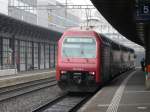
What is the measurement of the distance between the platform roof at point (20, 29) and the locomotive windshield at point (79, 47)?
1393cm

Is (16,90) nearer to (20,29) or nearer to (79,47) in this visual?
(79,47)

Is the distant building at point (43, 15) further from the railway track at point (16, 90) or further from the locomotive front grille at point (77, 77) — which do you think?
the locomotive front grille at point (77, 77)

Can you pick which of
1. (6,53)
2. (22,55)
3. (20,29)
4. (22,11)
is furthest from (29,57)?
(22,11)

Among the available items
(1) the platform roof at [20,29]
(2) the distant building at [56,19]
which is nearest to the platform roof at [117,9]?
(1) the platform roof at [20,29]

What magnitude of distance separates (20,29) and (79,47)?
2051 centimetres

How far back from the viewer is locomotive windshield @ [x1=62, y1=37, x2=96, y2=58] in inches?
787

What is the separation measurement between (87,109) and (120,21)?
806 inches

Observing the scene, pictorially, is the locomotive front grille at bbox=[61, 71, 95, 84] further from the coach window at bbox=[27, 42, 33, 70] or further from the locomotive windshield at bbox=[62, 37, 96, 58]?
the coach window at bbox=[27, 42, 33, 70]

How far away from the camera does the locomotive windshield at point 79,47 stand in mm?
19987

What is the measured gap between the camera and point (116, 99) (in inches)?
624

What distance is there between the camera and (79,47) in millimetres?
20203

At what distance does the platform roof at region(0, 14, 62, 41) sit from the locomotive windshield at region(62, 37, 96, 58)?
549 inches

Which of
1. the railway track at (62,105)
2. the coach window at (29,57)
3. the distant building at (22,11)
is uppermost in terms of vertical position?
the distant building at (22,11)

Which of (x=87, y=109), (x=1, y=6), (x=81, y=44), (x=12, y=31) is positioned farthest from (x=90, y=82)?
(x=1, y=6)
